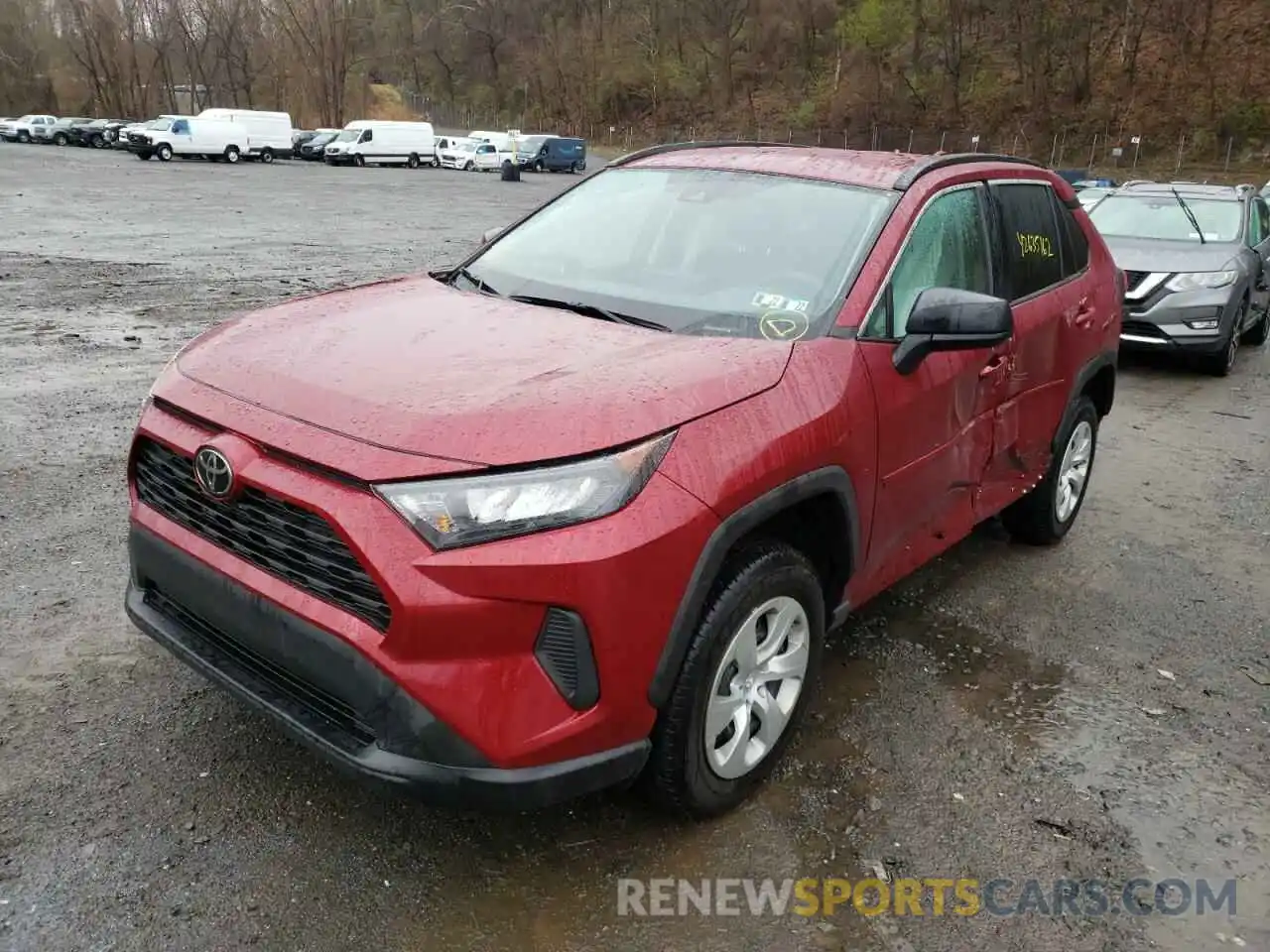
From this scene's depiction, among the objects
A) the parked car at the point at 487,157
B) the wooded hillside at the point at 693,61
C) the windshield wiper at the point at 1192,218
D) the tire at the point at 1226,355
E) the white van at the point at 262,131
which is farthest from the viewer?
the wooded hillside at the point at 693,61

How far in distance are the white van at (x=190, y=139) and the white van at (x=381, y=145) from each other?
4301mm

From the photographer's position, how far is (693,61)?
9438 cm

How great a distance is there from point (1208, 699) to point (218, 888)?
3.45 metres

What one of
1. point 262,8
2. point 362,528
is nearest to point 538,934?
point 362,528

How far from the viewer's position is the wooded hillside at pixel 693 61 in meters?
57.0

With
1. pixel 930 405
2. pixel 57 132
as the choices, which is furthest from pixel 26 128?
pixel 930 405

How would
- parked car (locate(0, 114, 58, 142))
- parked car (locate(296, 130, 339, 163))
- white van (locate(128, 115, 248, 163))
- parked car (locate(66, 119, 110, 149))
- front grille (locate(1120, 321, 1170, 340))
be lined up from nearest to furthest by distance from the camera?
front grille (locate(1120, 321, 1170, 340)) < white van (locate(128, 115, 248, 163)) < parked car (locate(296, 130, 339, 163)) < parked car (locate(66, 119, 110, 149)) < parked car (locate(0, 114, 58, 142))

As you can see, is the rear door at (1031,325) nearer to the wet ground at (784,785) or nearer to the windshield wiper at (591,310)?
the wet ground at (784,785)

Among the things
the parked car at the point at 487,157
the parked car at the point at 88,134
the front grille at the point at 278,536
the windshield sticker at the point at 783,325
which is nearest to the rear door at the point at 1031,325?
the windshield sticker at the point at 783,325

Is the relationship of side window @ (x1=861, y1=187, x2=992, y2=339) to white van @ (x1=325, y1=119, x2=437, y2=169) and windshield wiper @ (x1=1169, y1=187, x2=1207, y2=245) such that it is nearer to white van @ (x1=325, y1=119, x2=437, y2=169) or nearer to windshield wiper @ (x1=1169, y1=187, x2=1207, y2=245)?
windshield wiper @ (x1=1169, y1=187, x2=1207, y2=245)

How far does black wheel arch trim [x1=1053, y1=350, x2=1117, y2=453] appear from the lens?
473 cm

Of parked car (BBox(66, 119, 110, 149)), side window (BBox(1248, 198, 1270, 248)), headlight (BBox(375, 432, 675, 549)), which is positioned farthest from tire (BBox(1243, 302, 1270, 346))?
parked car (BBox(66, 119, 110, 149))

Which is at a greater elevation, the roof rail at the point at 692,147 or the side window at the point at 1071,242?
the roof rail at the point at 692,147

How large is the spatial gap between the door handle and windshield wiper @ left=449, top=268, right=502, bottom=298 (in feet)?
5.98
